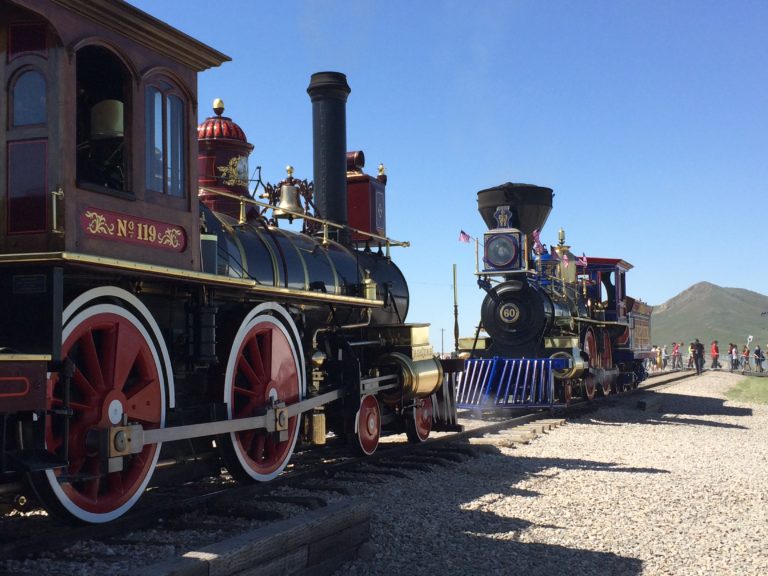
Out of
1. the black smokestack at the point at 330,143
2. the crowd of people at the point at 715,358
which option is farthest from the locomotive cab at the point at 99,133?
the crowd of people at the point at 715,358

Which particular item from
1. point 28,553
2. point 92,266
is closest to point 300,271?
point 92,266

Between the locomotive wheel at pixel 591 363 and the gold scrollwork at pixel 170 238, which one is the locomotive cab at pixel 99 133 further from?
the locomotive wheel at pixel 591 363

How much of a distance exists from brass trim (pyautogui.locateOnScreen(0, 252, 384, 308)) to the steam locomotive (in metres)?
7.92

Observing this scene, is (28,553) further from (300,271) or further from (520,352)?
(520,352)

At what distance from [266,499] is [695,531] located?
3112 mm

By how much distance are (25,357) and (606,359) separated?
18.9 m

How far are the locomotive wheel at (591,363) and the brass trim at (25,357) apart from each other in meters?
14.7

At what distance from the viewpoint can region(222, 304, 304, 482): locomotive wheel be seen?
6.85m

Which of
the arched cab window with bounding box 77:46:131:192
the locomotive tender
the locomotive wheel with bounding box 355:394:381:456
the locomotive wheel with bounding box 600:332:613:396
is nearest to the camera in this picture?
the locomotive tender

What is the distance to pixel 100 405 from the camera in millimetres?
5402

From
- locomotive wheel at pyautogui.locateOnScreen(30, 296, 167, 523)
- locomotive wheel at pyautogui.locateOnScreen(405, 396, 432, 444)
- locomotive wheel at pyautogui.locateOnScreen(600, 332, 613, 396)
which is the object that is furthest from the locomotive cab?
locomotive wheel at pyautogui.locateOnScreen(600, 332, 613, 396)

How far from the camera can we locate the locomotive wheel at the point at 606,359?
20.8m

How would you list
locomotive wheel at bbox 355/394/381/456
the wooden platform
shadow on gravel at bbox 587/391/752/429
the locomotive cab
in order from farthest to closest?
shadow on gravel at bbox 587/391/752/429, locomotive wheel at bbox 355/394/381/456, the locomotive cab, the wooden platform

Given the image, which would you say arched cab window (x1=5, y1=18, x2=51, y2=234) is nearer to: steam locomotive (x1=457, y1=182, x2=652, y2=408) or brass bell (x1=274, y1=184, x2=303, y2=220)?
brass bell (x1=274, y1=184, x2=303, y2=220)
